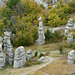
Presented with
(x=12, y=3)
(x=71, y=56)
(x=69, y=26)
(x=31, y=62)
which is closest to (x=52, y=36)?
(x=69, y=26)

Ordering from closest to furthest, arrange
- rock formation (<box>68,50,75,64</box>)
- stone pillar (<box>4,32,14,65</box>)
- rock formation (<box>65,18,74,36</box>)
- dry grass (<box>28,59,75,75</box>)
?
dry grass (<box>28,59,75,75</box>) → rock formation (<box>68,50,75,64</box>) → stone pillar (<box>4,32,14,65</box>) → rock formation (<box>65,18,74,36</box>)

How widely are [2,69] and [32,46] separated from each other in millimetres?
13890

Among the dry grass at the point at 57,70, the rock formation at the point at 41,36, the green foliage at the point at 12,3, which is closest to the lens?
the dry grass at the point at 57,70

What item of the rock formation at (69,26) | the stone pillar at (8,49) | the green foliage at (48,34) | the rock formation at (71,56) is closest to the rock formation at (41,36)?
the green foliage at (48,34)

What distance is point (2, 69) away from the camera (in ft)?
67.2

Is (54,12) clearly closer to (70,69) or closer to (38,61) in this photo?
(38,61)

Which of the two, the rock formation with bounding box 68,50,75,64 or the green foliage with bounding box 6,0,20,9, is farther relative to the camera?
the green foliage with bounding box 6,0,20,9

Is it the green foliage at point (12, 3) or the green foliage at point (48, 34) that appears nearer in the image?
the green foliage at point (48, 34)

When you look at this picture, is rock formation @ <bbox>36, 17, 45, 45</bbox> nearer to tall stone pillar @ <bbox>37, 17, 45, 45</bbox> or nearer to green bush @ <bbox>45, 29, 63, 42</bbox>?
tall stone pillar @ <bbox>37, 17, 45, 45</bbox>

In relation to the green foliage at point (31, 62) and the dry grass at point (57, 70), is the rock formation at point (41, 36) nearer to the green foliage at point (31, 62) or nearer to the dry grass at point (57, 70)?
the green foliage at point (31, 62)

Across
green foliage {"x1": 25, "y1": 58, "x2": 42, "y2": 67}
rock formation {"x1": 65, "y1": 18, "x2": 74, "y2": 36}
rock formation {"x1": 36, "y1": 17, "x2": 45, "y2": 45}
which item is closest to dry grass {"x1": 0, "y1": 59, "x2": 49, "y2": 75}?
green foliage {"x1": 25, "y1": 58, "x2": 42, "y2": 67}

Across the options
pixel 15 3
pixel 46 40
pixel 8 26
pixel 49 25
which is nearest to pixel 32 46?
pixel 46 40

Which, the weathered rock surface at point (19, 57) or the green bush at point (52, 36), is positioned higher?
the green bush at point (52, 36)

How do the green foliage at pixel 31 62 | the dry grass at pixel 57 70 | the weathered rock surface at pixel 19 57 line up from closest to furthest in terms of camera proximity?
1. the dry grass at pixel 57 70
2. the weathered rock surface at pixel 19 57
3. the green foliage at pixel 31 62
